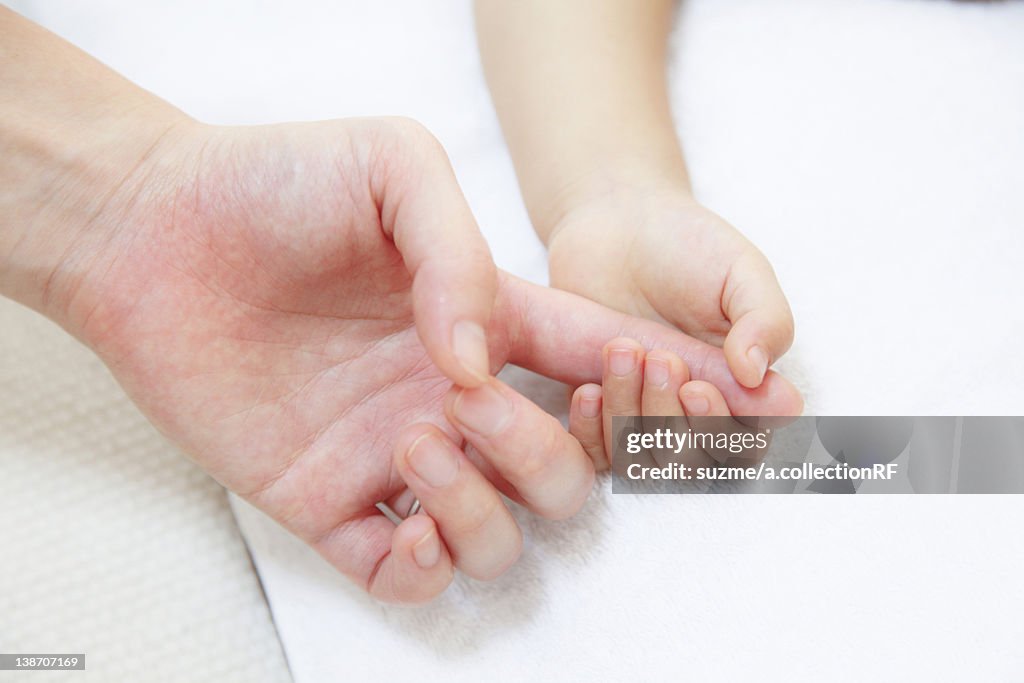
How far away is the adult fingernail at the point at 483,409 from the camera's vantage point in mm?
487

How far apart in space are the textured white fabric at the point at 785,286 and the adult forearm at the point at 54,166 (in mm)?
132

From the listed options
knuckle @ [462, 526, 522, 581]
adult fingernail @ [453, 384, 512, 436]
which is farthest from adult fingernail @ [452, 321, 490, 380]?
knuckle @ [462, 526, 522, 581]

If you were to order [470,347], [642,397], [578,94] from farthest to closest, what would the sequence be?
[578,94] → [642,397] → [470,347]

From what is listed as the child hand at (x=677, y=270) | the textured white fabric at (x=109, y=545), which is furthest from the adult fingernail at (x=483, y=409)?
the textured white fabric at (x=109, y=545)

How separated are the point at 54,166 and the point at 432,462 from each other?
0.38m

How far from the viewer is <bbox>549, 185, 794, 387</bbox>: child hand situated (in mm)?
533

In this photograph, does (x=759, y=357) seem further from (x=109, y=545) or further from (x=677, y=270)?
(x=109, y=545)

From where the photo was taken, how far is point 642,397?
1.78 ft

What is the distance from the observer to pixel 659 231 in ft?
2.04

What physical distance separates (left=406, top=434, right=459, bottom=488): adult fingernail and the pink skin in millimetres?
16

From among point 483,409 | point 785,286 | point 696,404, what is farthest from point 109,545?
point 785,286

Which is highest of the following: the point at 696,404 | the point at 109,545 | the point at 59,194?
the point at 59,194

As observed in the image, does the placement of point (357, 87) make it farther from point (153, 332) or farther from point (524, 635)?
point (524, 635)

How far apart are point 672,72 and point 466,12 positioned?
0.74ft
